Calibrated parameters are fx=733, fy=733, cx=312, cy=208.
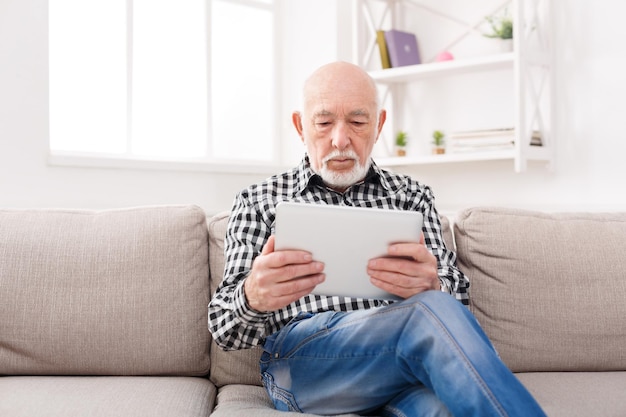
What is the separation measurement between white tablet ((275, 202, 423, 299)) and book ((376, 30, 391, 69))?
2218 millimetres

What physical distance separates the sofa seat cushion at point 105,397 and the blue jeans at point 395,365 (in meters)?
0.18

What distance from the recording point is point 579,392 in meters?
1.67

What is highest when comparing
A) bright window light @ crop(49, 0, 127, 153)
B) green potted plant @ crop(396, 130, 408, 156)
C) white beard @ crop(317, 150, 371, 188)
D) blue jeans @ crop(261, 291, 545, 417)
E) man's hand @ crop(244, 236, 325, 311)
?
bright window light @ crop(49, 0, 127, 153)

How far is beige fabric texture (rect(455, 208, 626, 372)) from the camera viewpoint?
6.11 ft

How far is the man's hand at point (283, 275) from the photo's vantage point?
4.43 ft

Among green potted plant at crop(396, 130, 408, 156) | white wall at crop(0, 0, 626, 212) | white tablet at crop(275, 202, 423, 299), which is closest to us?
white tablet at crop(275, 202, 423, 299)

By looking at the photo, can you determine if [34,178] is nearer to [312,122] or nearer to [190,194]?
[190,194]

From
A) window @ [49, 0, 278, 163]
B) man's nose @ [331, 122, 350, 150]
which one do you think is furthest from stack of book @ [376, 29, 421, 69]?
man's nose @ [331, 122, 350, 150]

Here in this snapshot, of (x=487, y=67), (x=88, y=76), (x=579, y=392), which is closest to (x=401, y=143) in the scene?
(x=487, y=67)

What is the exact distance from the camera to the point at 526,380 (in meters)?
1.78

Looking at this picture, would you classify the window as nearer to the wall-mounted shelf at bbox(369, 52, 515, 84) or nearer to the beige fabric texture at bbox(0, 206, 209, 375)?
the wall-mounted shelf at bbox(369, 52, 515, 84)

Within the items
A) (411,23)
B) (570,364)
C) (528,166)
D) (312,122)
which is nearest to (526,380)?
(570,364)

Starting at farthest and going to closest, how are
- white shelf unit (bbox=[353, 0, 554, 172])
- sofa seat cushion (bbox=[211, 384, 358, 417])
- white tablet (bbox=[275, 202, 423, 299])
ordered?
white shelf unit (bbox=[353, 0, 554, 172]) < sofa seat cushion (bbox=[211, 384, 358, 417]) < white tablet (bbox=[275, 202, 423, 299])

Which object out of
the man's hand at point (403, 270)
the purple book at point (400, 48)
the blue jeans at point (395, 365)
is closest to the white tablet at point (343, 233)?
the man's hand at point (403, 270)
